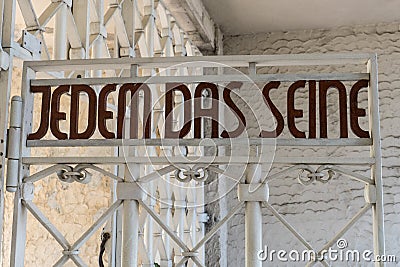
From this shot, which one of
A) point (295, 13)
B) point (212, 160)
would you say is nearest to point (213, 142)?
point (212, 160)

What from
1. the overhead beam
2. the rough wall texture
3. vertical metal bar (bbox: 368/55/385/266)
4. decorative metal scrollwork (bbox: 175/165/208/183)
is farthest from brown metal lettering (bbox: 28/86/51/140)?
the rough wall texture

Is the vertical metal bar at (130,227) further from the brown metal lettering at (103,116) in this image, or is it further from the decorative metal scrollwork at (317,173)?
the decorative metal scrollwork at (317,173)

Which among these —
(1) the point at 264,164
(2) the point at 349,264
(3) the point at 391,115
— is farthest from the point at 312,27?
(1) the point at 264,164

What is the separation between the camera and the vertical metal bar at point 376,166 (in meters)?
0.89

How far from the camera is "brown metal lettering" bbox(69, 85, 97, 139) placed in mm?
980

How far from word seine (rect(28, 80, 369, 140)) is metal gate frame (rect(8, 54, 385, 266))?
15mm

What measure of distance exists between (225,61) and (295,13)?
65.8 inches

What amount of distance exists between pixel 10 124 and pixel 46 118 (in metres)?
0.07

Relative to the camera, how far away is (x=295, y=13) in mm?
2539

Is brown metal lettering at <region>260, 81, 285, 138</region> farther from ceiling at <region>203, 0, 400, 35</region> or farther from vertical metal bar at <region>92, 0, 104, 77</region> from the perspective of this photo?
ceiling at <region>203, 0, 400, 35</region>

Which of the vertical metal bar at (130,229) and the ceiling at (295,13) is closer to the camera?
the vertical metal bar at (130,229)

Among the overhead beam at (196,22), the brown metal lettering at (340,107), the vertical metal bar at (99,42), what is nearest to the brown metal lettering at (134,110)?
the brown metal lettering at (340,107)

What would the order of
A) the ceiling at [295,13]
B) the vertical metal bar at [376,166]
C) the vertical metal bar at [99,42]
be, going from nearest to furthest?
1. the vertical metal bar at [376,166]
2. the vertical metal bar at [99,42]
3. the ceiling at [295,13]

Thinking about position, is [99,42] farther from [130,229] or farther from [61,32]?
[130,229]
